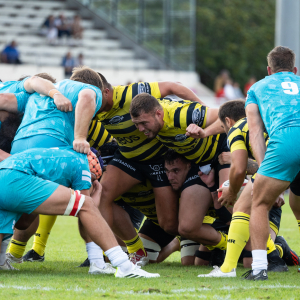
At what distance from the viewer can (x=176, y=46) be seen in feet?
85.2

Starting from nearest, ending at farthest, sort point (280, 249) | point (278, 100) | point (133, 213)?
point (278, 100)
point (280, 249)
point (133, 213)

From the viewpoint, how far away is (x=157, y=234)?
6.17 m

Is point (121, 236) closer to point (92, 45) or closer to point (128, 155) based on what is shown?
point (128, 155)

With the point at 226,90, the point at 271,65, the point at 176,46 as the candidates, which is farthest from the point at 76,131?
the point at 176,46

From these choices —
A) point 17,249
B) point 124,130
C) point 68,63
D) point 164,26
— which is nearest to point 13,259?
point 17,249

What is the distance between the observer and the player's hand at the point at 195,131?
5065 millimetres

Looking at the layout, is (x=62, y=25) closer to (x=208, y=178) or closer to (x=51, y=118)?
(x=208, y=178)

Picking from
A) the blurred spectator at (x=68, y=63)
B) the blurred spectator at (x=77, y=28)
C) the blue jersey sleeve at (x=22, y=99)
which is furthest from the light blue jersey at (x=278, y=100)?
the blurred spectator at (x=77, y=28)

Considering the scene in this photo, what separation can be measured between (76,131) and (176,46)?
22.2 meters

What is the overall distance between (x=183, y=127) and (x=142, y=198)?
114 cm

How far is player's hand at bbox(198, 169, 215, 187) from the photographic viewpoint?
5660 millimetres

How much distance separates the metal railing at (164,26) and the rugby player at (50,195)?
2171 centimetres

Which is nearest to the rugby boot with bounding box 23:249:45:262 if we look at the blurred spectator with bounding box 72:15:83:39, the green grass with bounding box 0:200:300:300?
the green grass with bounding box 0:200:300:300

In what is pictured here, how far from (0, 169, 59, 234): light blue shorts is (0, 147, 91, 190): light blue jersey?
0.06 meters
